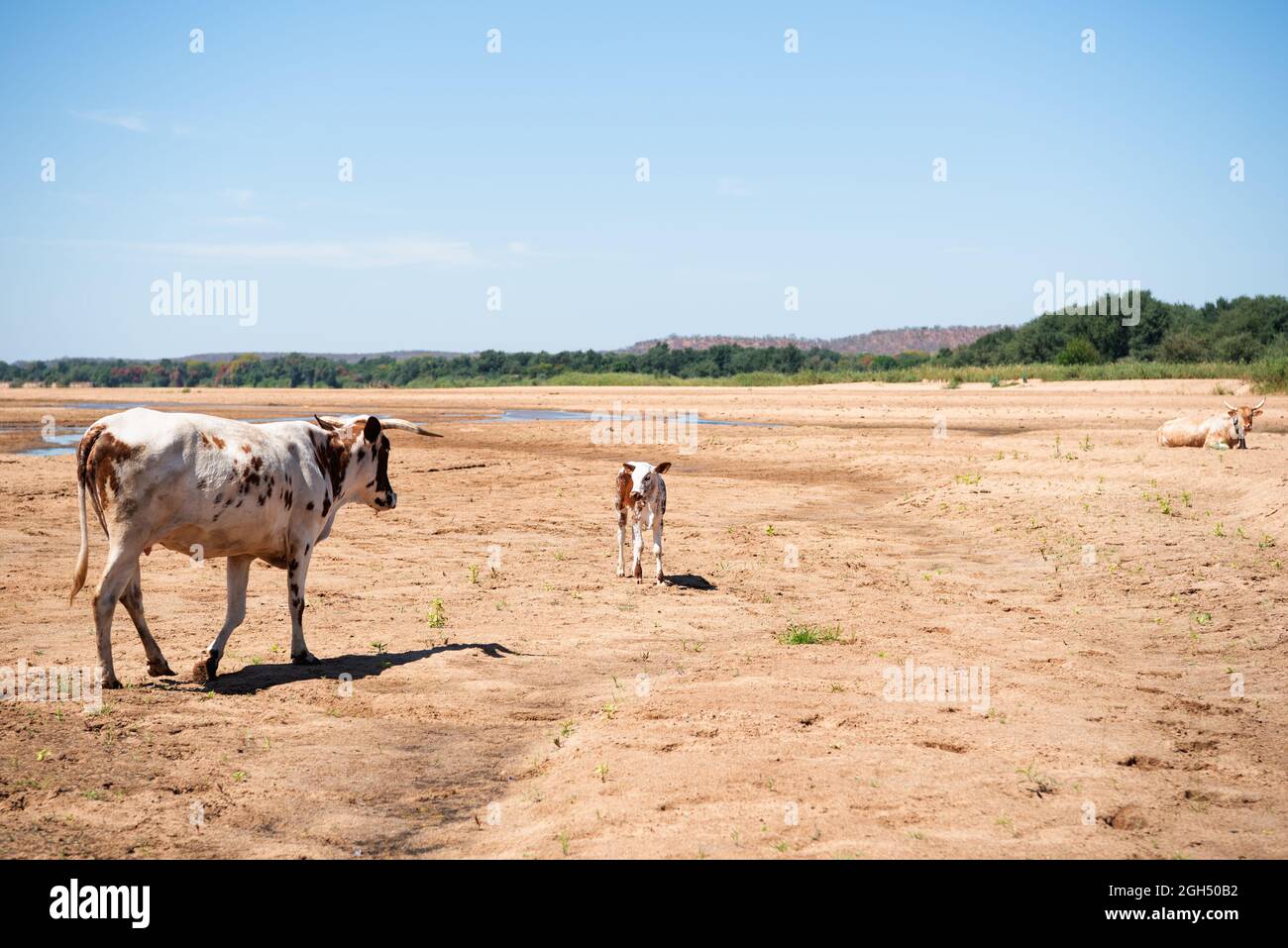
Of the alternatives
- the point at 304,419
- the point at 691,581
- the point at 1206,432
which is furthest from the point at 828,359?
the point at 691,581

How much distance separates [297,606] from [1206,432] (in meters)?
21.7

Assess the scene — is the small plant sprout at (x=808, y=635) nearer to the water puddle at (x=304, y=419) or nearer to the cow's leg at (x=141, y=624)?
the cow's leg at (x=141, y=624)

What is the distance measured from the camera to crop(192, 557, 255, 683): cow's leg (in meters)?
9.09

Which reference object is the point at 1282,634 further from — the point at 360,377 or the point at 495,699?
the point at 360,377

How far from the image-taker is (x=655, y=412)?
51250 mm

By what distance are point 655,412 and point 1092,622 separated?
39680 mm

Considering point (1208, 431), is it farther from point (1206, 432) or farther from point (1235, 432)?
point (1235, 432)

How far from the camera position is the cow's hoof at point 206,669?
906 centimetres

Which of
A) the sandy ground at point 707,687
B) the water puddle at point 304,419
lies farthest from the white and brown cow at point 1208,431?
the water puddle at point 304,419

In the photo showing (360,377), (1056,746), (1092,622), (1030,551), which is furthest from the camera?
(360,377)

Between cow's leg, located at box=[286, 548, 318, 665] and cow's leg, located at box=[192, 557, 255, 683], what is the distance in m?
0.41

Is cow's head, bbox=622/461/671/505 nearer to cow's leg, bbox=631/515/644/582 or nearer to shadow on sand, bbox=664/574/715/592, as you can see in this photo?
cow's leg, bbox=631/515/644/582

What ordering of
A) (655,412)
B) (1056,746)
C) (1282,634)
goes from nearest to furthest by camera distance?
(1056,746)
(1282,634)
(655,412)
